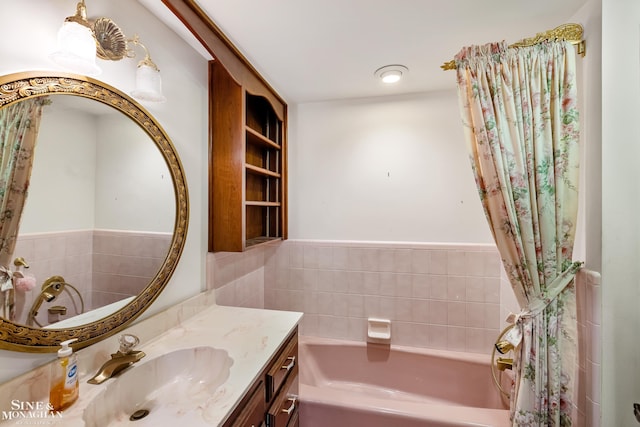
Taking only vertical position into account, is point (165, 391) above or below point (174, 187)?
below

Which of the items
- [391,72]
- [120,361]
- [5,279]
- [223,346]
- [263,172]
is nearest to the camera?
[5,279]

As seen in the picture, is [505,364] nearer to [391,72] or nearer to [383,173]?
[383,173]

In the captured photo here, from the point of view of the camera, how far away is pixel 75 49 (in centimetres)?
80

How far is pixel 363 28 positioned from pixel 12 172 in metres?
1.47

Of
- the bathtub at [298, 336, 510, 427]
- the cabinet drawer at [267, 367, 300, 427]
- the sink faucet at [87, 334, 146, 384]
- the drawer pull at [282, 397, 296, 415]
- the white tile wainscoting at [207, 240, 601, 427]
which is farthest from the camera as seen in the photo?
the white tile wainscoting at [207, 240, 601, 427]

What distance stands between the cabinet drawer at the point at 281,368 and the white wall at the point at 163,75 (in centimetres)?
61

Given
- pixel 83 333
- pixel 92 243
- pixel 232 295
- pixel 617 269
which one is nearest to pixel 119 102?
pixel 92 243

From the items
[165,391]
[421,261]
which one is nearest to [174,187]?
[165,391]

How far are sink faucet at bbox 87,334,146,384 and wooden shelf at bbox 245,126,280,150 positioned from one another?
1249mm

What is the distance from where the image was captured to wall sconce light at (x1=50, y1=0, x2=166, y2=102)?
2.63 feet

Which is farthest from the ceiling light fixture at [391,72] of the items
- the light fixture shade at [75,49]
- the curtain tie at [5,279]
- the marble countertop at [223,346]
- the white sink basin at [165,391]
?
the curtain tie at [5,279]

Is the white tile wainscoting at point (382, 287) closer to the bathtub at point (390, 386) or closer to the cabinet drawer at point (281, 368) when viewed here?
the bathtub at point (390, 386)

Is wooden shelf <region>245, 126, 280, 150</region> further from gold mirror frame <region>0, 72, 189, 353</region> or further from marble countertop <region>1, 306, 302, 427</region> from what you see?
marble countertop <region>1, 306, 302, 427</region>

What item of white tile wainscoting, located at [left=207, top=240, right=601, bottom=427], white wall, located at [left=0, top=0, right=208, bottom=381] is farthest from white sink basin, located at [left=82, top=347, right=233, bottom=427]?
white tile wainscoting, located at [left=207, top=240, right=601, bottom=427]
